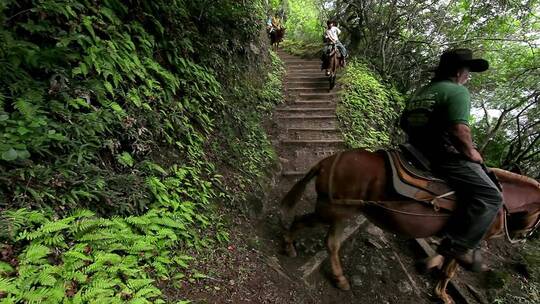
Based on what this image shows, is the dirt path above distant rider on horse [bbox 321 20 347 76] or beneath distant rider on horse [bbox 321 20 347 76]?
beneath

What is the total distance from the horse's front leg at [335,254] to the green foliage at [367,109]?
3672 mm

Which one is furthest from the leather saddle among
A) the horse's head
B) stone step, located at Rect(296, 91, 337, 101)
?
stone step, located at Rect(296, 91, 337, 101)

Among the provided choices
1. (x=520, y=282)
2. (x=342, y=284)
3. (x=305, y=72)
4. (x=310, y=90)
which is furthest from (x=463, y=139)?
(x=305, y=72)

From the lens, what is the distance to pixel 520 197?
3.88m

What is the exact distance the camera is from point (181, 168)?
3803 millimetres

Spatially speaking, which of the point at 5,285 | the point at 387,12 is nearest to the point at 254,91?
the point at 5,285

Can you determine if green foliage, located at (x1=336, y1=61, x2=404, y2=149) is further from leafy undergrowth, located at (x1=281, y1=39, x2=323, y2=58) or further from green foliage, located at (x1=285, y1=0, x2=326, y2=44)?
green foliage, located at (x1=285, y1=0, x2=326, y2=44)

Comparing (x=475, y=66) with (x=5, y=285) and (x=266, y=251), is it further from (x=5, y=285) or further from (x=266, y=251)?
(x=5, y=285)

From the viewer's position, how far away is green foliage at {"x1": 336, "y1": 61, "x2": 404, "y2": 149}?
26.3 feet

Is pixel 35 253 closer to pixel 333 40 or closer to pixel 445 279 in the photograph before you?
pixel 445 279

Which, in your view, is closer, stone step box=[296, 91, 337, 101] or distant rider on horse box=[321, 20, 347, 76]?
stone step box=[296, 91, 337, 101]

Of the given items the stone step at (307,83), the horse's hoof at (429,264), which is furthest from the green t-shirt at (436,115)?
the stone step at (307,83)

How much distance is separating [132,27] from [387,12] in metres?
11.3

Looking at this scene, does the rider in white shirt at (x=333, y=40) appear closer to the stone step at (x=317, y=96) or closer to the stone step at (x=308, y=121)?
the stone step at (x=317, y=96)
